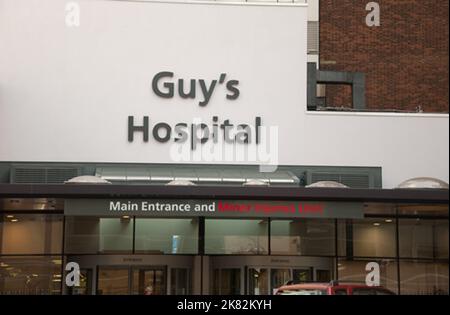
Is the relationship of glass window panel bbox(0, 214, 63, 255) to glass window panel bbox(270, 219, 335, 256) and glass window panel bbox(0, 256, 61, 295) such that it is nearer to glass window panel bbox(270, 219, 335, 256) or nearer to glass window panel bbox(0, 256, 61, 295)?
glass window panel bbox(0, 256, 61, 295)

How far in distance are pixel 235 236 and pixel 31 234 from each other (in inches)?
194

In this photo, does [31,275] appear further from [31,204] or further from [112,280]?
[31,204]

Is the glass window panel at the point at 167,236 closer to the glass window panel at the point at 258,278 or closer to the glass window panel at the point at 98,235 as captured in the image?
the glass window panel at the point at 98,235

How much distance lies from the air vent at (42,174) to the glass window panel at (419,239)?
26.6 ft

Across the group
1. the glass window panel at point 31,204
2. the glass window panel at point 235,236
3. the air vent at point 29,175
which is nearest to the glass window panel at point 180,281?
the glass window panel at point 235,236

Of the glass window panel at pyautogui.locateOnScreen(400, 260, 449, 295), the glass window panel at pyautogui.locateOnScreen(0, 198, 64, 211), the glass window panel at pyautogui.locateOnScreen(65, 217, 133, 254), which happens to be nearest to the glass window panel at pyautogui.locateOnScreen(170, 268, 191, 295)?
the glass window panel at pyautogui.locateOnScreen(65, 217, 133, 254)

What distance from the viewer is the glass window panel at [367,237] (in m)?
19.6

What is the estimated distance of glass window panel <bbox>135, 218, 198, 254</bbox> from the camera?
19.1 meters

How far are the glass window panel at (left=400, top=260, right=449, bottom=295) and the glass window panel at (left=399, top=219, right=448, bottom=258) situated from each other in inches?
9.5

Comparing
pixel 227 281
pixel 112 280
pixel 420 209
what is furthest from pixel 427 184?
pixel 112 280

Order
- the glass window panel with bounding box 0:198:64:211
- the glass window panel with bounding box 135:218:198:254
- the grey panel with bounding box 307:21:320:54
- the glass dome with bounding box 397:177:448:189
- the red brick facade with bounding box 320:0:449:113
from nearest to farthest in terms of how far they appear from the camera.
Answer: the glass dome with bounding box 397:177:448:189 < the glass window panel with bounding box 0:198:64:211 < the glass window panel with bounding box 135:218:198:254 < the red brick facade with bounding box 320:0:449:113 < the grey panel with bounding box 307:21:320:54

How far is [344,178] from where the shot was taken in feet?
64.4
